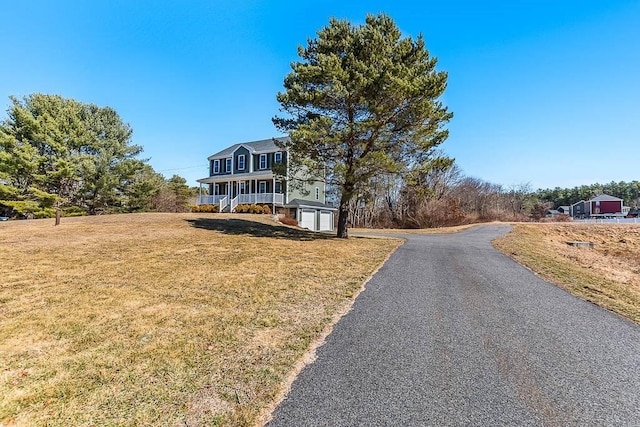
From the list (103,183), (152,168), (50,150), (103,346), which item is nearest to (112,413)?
(103,346)

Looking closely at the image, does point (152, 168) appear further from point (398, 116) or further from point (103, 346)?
point (103, 346)

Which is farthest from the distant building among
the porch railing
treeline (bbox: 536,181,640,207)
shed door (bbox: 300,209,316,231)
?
the porch railing

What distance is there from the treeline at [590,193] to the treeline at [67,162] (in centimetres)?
8211

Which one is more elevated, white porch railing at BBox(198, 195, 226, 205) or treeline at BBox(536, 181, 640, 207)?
treeline at BBox(536, 181, 640, 207)

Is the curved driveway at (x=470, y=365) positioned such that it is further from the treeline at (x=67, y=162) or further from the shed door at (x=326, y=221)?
the treeline at (x=67, y=162)

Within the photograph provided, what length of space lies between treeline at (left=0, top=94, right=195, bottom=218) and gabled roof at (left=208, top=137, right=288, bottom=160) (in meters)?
6.89

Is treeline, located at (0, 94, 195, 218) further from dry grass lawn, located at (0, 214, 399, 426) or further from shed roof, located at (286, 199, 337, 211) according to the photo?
dry grass lawn, located at (0, 214, 399, 426)

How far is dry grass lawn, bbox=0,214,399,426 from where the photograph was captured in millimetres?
2777

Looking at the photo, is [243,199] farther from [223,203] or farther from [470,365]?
[470,365]

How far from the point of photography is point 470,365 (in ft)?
11.7

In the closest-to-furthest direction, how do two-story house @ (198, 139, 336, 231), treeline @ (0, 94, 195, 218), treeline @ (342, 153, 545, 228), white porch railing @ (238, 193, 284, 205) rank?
treeline @ (0, 94, 195, 218), white porch railing @ (238, 193, 284, 205), two-story house @ (198, 139, 336, 231), treeline @ (342, 153, 545, 228)

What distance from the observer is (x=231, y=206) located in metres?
27.6

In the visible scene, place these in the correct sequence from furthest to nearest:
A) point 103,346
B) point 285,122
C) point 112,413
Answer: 1. point 285,122
2. point 103,346
3. point 112,413

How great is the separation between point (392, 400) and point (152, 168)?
40.4 metres
